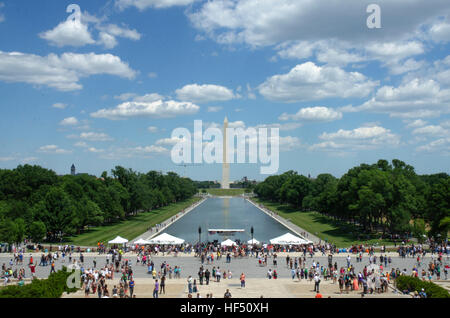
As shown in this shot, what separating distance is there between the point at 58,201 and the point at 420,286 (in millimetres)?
49083

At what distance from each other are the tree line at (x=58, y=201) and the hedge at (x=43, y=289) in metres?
23.6

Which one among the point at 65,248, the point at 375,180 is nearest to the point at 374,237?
the point at 375,180

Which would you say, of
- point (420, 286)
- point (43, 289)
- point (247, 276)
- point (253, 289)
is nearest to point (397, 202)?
point (247, 276)

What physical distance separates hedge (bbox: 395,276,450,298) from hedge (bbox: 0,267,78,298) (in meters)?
23.1

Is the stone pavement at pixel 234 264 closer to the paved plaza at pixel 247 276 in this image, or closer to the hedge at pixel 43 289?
the paved plaza at pixel 247 276

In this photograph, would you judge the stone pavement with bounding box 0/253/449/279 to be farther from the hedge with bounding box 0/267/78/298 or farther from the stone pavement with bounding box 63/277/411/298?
the hedge with bounding box 0/267/78/298

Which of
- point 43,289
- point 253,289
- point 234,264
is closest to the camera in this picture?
point 43,289

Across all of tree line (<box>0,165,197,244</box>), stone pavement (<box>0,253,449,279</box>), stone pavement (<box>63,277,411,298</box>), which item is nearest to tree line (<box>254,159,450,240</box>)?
stone pavement (<box>0,253,449,279</box>)

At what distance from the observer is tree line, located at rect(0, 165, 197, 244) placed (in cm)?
5231

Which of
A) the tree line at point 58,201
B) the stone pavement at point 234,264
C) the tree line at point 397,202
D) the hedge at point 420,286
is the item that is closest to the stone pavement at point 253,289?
the hedge at point 420,286

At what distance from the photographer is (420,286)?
25703 mm

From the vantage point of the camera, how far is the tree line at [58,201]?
5231 cm

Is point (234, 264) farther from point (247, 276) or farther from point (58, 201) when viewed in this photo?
point (58, 201)
